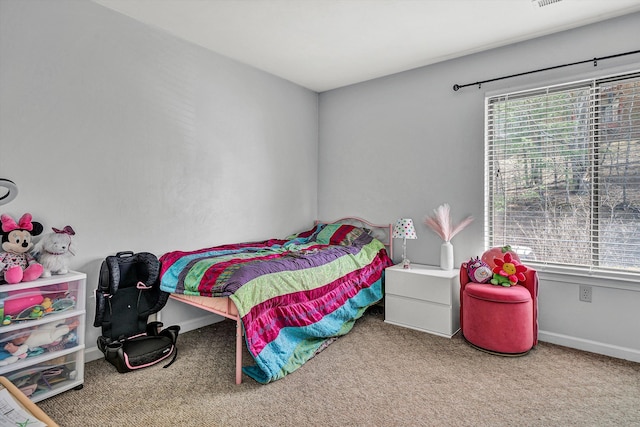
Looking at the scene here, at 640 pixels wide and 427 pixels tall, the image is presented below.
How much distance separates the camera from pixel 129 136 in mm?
2723

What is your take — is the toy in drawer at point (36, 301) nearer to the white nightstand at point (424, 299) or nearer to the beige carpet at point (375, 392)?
the beige carpet at point (375, 392)

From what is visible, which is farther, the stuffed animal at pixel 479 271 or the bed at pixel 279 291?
the stuffed animal at pixel 479 271

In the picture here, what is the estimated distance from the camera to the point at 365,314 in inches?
140

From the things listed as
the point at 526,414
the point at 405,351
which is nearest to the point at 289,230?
the point at 405,351

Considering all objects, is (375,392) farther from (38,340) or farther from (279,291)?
(38,340)

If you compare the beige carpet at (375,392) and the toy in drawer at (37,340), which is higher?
the toy in drawer at (37,340)

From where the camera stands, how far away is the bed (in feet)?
7.13

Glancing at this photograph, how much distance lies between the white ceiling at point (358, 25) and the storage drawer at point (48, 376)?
2448 mm

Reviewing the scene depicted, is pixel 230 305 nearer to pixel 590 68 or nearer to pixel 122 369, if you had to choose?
pixel 122 369

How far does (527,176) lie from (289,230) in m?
2.52

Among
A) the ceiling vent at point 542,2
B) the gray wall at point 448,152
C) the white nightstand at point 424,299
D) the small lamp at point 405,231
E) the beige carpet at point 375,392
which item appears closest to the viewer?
the beige carpet at point 375,392

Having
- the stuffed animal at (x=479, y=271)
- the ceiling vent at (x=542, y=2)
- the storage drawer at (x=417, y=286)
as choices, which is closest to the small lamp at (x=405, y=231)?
the storage drawer at (x=417, y=286)

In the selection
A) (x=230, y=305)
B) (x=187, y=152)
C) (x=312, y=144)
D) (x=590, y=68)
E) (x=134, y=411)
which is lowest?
(x=134, y=411)

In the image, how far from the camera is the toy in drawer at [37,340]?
1874mm
